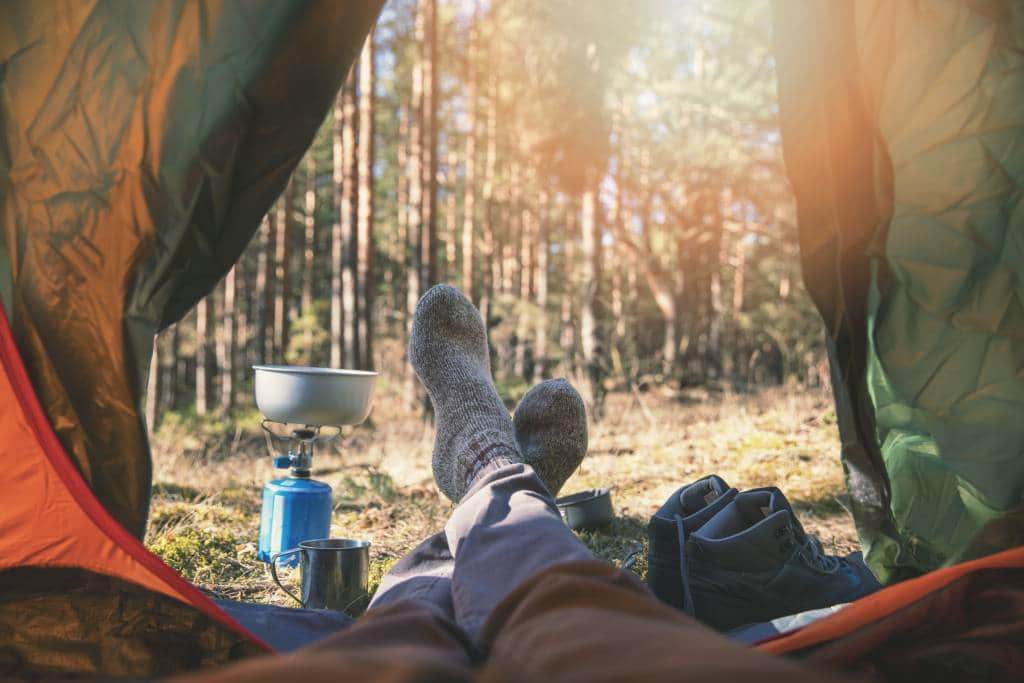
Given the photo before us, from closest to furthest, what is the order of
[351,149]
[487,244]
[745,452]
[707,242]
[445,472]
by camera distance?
[445,472] < [745,452] < [351,149] < [707,242] < [487,244]

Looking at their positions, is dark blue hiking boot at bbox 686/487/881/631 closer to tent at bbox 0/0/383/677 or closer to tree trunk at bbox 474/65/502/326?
tent at bbox 0/0/383/677

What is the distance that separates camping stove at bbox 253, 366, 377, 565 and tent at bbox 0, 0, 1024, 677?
2.37 feet

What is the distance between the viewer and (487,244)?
40.3ft

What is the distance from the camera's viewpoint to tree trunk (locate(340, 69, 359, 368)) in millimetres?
7762

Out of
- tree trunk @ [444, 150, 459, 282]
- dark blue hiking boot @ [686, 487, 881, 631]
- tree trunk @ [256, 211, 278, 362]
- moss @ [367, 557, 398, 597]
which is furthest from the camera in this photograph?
tree trunk @ [444, 150, 459, 282]

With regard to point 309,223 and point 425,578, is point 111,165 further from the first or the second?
point 309,223

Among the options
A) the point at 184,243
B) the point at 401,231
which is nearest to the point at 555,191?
the point at 401,231

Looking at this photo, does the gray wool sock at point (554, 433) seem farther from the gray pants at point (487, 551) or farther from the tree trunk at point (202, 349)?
the tree trunk at point (202, 349)

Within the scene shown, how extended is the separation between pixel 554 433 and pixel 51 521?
1.10m

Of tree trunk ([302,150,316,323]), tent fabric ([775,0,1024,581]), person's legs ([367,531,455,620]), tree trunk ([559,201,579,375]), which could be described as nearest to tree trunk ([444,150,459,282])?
tree trunk ([559,201,579,375])

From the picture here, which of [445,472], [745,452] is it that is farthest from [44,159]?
[745,452]

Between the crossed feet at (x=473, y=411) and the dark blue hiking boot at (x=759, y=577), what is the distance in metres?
0.41

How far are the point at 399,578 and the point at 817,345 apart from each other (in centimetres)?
940

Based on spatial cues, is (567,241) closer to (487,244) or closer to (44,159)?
(487,244)
